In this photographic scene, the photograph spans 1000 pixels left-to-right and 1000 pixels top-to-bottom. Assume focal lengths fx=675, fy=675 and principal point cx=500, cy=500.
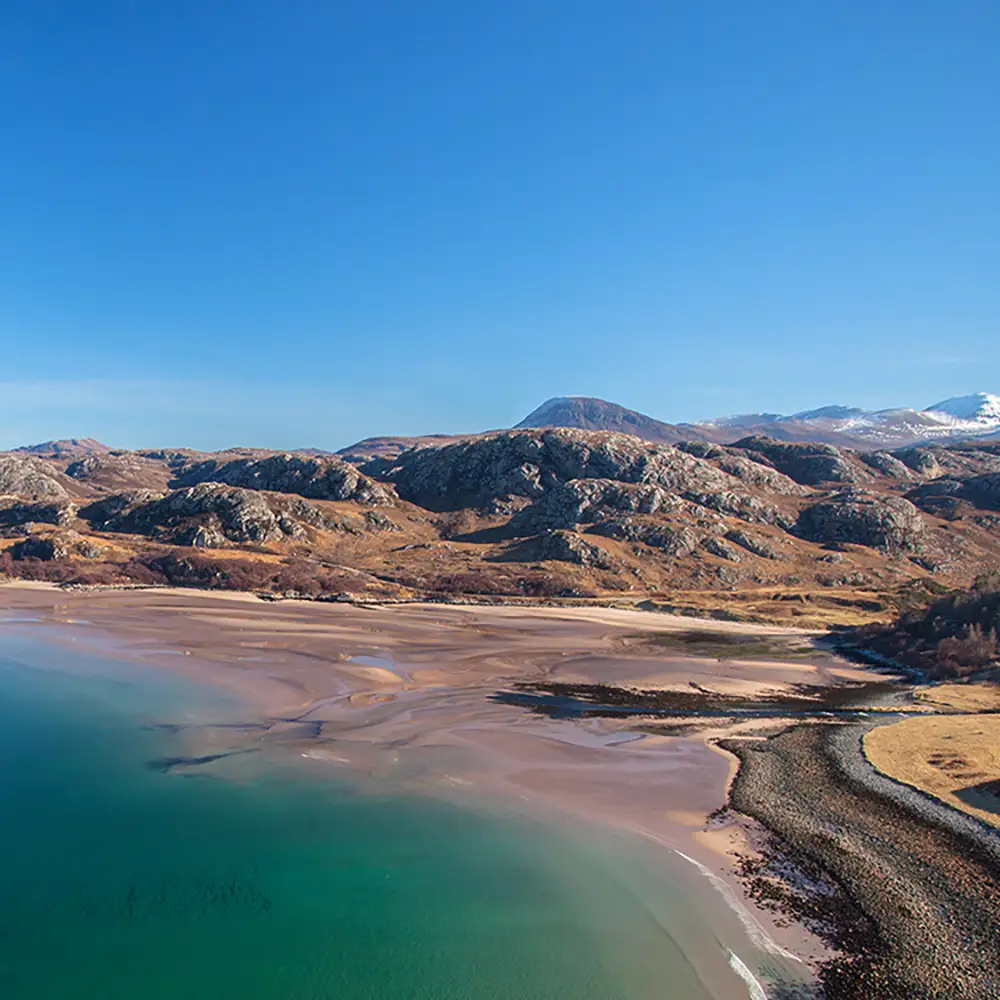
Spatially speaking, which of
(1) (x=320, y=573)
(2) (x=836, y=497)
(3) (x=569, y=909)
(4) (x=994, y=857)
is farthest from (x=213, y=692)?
(2) (x=836, y=497)

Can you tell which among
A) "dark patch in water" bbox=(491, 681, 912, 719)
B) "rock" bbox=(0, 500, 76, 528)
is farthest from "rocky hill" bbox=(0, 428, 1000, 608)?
"dark patch in water" bbox=(491, 681, 912, 719)

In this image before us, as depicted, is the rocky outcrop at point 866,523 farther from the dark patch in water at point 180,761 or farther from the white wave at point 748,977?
the dark patch in water at point 180,761

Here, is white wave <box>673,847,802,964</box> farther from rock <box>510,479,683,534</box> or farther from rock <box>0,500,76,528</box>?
rock <box>0,500,76,528</box>

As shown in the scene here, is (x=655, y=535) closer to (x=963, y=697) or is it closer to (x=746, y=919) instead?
(x=963, y=697)

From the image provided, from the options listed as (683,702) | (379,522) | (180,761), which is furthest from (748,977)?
(379,522)

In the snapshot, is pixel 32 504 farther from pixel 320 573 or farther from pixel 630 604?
pixel 630 604

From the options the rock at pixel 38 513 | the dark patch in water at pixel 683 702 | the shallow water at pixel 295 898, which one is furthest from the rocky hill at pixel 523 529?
the shallow water at pixel 295 898
